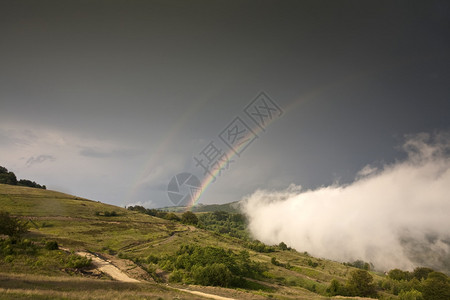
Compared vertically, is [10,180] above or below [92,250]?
above

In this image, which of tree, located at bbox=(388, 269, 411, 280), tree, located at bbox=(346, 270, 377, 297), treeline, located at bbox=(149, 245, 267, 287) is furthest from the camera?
tree, located at bbox=(388, 269, 411, 280)

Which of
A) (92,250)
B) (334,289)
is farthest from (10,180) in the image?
(334,289)

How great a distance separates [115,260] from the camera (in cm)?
5053

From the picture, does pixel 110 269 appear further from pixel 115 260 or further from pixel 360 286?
pixel 360 286

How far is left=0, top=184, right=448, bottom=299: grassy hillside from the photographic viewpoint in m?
26.7

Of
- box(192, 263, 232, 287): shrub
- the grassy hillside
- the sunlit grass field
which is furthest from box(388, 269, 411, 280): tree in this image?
box(192, 263, 232, 287): shrub

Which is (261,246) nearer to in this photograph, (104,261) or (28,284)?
(104,261)

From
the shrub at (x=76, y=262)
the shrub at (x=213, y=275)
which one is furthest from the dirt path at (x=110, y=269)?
the shrub at (x=213, y=275)

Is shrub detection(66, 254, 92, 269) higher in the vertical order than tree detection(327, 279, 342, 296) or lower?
higher

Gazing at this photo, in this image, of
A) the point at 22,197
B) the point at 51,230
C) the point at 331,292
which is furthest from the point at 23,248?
the point at 22,197

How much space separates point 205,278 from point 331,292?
34.8m

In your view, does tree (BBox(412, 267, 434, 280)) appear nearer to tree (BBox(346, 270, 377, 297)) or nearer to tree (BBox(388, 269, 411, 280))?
tree (BBox(388, 269, 411, 280))

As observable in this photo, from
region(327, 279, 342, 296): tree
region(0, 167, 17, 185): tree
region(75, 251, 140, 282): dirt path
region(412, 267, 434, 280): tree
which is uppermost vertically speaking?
region(0, 167, 17, 185): tree

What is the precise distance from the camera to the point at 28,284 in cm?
2281
